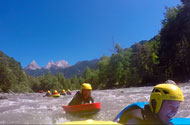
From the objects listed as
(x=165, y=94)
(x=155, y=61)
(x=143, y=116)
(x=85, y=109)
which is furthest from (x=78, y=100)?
(x=155, y=61)

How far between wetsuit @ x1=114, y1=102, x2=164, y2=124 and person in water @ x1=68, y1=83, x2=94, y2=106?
165 inches

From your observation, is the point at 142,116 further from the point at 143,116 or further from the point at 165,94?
the point at 165,94

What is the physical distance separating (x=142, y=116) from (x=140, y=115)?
0.08 m

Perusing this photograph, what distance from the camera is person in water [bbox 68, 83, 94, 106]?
7331mm

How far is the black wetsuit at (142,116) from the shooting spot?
293 cm

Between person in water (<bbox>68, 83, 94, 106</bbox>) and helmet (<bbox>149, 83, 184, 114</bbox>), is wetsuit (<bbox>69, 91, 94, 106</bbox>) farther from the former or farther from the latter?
helmet (<bbox>149, 83, 184, 114</bbox>)

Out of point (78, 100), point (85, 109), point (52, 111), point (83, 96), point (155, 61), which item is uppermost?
point (155, 61)

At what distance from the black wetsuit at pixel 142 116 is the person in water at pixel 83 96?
→ 4.20 metres

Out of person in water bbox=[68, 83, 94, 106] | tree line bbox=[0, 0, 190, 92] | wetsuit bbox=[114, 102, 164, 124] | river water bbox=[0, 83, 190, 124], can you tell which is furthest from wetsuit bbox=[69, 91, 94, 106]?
tree line bbox=[0, 0, 190, 92]

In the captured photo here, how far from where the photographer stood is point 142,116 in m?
3.04

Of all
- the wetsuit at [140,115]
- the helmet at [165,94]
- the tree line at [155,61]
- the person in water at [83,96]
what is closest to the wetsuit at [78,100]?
the person in water at [83,96]

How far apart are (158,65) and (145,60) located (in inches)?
151

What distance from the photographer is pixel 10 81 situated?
39031 mm

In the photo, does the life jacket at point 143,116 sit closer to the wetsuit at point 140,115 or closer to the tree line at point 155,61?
the wetsuit at point 140,115
